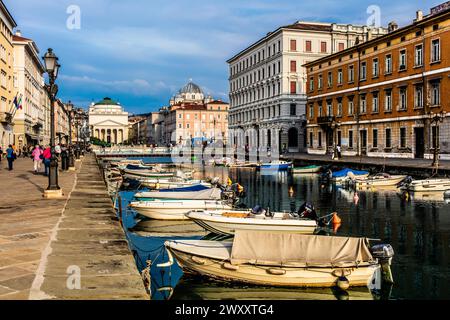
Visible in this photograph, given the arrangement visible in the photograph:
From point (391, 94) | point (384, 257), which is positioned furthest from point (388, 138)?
point (384, 257)

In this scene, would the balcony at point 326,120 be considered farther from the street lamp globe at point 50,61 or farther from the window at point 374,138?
the street lamp globe at point 50,61

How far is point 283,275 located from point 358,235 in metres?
8.91

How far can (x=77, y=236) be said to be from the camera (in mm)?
11688

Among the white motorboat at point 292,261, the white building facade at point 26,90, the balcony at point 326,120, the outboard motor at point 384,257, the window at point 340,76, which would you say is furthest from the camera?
the white building facade at point 26,90

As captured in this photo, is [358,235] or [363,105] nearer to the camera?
[358,235]

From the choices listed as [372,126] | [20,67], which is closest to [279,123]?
[372,126]

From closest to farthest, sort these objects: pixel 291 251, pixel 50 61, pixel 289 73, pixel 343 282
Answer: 1. pixel 343 282
2. pixel 291 251
3. pixel 50 61
4. pixel 289 73

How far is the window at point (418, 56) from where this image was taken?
47406 mm

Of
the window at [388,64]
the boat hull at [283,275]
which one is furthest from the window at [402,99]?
the boat hull at [283,275]

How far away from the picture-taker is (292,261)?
12.4m

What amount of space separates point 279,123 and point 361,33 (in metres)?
23.3

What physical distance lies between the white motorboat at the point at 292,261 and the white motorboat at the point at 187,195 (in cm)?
1260

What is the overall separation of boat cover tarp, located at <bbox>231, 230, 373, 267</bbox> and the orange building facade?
29.9 metres

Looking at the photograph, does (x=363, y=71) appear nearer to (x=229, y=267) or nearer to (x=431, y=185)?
(x=431, y=185)
